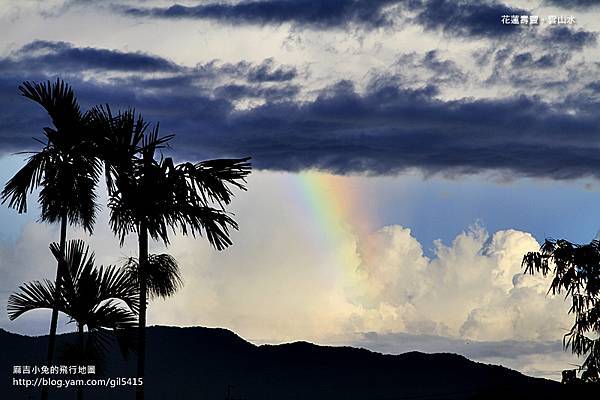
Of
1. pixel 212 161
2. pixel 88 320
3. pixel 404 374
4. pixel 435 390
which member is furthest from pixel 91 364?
pixel 404 374

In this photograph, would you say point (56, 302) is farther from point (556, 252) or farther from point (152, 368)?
point (152, 368)

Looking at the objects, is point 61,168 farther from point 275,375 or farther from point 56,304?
point 275,375

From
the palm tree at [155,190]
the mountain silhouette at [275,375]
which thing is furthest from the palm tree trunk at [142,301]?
the mountain silhouette at [275,375]

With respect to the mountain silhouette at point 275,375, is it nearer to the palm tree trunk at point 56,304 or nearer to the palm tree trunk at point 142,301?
the palm tree trunk at point 56,304

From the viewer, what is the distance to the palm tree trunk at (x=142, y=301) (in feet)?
72.9

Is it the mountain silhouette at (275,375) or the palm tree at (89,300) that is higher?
the mountain silhouette at (275,375)

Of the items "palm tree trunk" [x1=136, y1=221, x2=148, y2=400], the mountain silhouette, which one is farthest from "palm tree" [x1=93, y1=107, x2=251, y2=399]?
the mountain silhouette

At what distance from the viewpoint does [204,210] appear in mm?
24109

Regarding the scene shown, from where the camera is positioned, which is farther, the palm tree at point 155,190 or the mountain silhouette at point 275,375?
the mountain silhouette at point 275,375

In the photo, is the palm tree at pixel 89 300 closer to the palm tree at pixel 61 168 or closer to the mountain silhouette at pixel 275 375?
the palm tree at pixel 61 168

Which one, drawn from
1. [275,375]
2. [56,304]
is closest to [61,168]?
[56,304]

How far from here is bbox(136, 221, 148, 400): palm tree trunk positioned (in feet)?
72.9

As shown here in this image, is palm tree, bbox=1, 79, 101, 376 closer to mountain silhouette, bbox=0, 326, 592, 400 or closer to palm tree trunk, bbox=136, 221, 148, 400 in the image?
palm tree trunk, bbox=136, 221, 148, 400

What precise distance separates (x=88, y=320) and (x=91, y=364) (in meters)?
1.57
